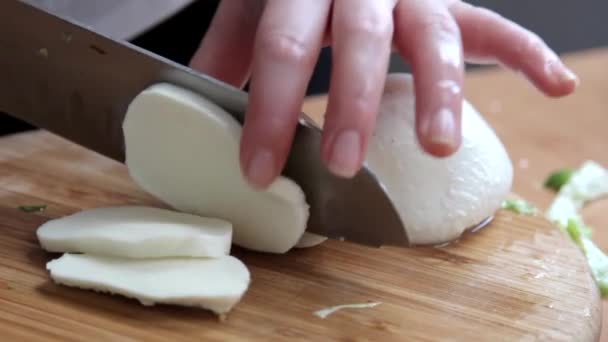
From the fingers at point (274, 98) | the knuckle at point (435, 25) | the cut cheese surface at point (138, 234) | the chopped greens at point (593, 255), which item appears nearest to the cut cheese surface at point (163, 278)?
the cut cheese surface at point (138, 234)

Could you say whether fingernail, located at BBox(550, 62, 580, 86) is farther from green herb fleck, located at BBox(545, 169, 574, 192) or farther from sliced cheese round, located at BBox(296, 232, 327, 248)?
green herb fleck, located at BBox(545, 169, 574, 192)

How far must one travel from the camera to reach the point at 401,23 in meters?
1.11

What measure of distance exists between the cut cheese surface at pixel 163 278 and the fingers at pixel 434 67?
287 millimetres

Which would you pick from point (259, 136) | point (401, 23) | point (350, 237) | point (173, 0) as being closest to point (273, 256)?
point (350, 237)

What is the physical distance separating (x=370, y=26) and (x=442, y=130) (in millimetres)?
196

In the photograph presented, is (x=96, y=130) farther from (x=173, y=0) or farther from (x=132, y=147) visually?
Answer: (x=173, y=0)

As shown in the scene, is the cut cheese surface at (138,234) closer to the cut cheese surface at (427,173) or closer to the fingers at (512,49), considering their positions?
the cut cheese surface at (427,173)

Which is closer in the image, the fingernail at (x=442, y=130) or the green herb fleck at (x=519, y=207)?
the fingernail at (x=442, y=130)

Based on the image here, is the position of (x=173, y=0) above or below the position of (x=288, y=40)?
below

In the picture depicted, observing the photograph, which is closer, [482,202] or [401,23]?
[401,23]

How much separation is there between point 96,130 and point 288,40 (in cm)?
37

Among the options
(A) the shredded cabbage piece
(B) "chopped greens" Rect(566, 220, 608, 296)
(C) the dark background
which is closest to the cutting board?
(A) the shredded cabbage piece

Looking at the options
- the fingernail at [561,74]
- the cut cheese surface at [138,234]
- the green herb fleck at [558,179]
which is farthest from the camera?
the green herb fleck at [558,179]

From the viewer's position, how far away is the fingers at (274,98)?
3.21ft
